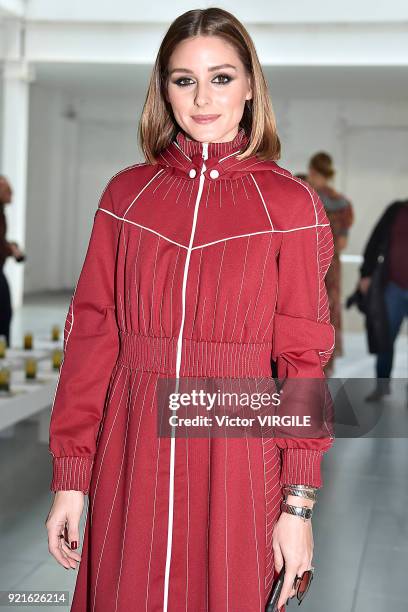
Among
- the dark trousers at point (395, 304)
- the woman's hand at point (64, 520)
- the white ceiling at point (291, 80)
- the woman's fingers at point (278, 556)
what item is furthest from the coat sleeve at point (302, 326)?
the white ceiling at point (291, 80)

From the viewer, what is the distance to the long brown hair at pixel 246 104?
1.51 meters

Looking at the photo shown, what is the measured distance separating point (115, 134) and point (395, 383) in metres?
12.0

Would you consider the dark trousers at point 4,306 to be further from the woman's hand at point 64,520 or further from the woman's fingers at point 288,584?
the woman's fingers at point 288,584

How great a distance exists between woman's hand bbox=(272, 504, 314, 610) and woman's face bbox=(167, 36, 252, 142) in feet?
2.09

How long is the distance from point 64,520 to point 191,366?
335 millimetres

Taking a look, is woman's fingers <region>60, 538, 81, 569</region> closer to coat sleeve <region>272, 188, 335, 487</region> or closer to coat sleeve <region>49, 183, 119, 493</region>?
coat sleeve <region>49, 183, 119, 493</region>

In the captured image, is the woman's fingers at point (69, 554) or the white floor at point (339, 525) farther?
the white floor at point (339, 525)

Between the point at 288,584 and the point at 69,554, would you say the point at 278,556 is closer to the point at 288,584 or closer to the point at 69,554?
the point at 288,584

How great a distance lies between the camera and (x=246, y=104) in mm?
1631

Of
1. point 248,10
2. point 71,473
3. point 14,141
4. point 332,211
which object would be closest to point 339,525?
point 71,473

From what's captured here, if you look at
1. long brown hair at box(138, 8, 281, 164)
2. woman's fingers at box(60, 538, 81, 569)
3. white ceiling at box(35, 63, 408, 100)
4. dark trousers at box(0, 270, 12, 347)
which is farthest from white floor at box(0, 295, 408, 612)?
white ceiling at box(35, 63, 408, 100)

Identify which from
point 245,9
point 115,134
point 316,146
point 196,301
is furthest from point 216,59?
point 115,134

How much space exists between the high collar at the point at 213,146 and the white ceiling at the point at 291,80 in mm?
11763

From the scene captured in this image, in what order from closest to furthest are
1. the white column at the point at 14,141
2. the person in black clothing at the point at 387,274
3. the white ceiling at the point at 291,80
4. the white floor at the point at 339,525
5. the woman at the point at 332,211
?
the white floor at the point at 339,525, the person in black clothing at the point at 387,274, the woman at the point at 332,211, the white ceiling at the point at 291,80, the white column at the point at 14,141
